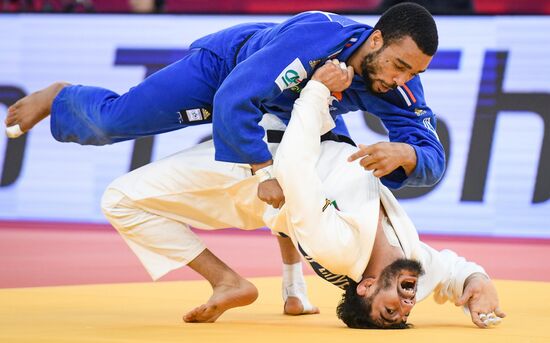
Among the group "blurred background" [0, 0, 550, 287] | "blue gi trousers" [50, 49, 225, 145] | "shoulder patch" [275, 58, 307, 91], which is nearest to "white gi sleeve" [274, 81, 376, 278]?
"shoulder patch" [275, 58, 307, 91]

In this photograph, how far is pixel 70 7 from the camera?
888cm

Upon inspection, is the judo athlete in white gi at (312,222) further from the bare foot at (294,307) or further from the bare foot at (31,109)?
A: the bare foot at (31,109)

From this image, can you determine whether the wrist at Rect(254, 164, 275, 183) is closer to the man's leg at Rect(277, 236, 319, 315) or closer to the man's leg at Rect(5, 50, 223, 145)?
the man's leg at Rect(5, 50, 223, 145)

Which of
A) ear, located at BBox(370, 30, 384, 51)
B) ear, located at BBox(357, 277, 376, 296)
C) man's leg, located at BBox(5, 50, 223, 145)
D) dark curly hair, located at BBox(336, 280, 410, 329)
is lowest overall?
dark curly hair, located at BBox(336, 280, 410, 329)

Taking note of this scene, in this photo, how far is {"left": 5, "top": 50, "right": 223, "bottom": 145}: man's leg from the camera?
4164 mm

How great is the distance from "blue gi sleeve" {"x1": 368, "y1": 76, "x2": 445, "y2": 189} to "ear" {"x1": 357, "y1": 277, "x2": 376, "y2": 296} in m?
0.50

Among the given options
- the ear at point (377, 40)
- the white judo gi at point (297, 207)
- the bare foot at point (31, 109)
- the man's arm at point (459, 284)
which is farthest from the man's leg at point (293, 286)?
the bare foot at point (31, 109)

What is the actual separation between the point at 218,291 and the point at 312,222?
0.63 metres

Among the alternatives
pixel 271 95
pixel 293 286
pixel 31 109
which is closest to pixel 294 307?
pixel 293 286

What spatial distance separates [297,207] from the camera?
11.7 ft

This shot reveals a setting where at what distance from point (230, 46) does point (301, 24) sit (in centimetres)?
47

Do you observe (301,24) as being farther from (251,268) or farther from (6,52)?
(6,52)

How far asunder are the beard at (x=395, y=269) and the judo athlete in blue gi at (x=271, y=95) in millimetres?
341

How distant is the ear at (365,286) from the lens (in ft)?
11.9
